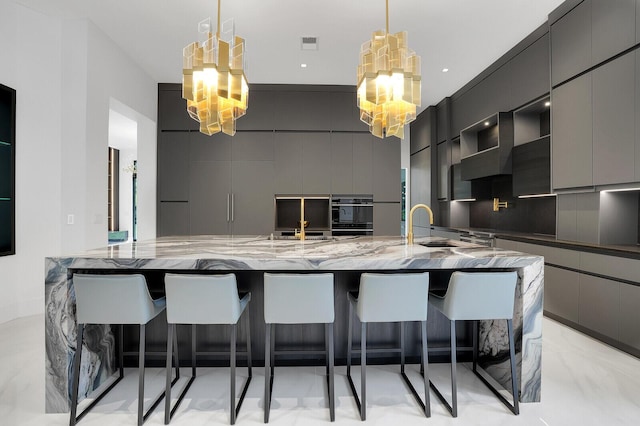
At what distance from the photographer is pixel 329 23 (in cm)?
372

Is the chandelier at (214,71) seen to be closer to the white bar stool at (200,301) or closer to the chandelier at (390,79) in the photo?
the chandelier at (390,79)

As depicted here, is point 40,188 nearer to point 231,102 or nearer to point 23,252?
point 23,252

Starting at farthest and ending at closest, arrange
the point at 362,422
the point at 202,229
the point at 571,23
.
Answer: the point at 202,229, the point at 571,23, the point at 362,422

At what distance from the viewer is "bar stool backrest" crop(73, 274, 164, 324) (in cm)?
187

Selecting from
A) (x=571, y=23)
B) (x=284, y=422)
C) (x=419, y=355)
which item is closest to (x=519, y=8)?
(x=571, y=23)

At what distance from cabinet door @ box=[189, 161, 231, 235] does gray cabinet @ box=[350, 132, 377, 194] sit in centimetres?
208

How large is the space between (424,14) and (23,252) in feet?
16.2

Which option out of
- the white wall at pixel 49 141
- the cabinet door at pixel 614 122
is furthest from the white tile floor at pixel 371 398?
the cabinet door at pixel 614 122

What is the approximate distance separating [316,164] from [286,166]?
494 millimetres

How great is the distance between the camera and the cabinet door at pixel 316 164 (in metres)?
5.51

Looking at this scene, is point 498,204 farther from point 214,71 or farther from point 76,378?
point 76,378

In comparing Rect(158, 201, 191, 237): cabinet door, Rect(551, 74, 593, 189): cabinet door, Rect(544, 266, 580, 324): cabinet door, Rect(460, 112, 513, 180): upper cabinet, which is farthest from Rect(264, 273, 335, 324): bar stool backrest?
Rect(158, 201, 191, 237): cabinet door

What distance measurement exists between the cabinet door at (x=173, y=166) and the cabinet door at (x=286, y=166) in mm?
1466

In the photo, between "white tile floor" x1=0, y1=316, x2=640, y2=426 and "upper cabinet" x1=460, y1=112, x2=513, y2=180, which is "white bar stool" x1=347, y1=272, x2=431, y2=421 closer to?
"white tile floor" x1=0, y1=316, x2=640, y2=426
